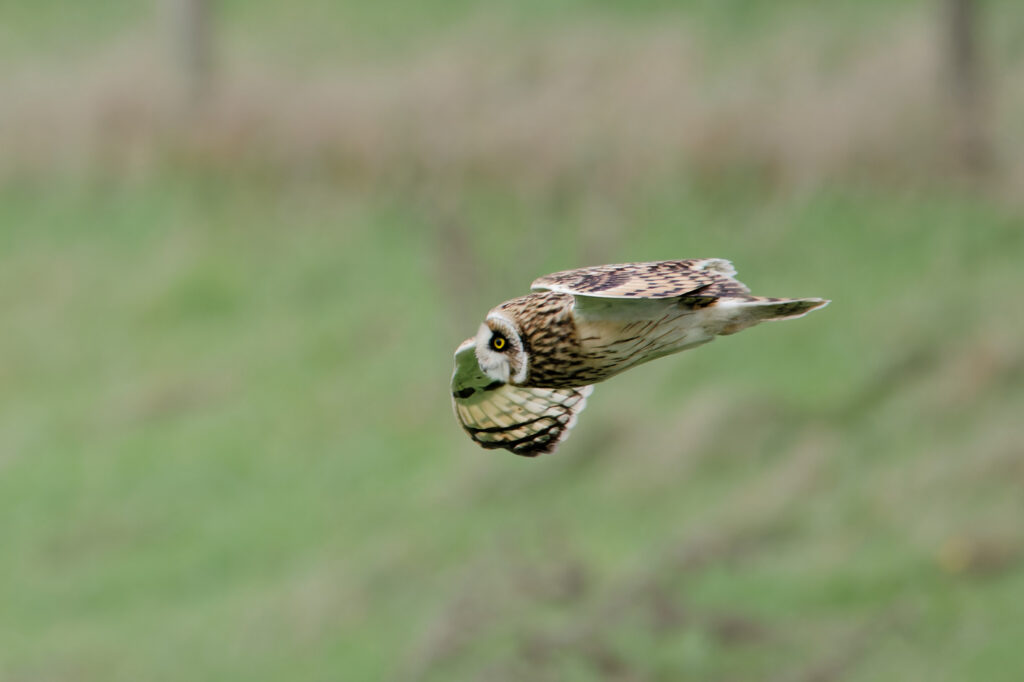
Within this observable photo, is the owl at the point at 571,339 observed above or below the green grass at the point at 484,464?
above

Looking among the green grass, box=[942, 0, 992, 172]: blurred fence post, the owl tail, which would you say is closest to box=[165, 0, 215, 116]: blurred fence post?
the green grass

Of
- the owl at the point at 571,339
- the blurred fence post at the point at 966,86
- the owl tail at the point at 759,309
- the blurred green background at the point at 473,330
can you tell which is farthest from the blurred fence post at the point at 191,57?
the owl tail at the point at 759,309

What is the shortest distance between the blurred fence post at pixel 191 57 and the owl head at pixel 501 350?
15.2 meters

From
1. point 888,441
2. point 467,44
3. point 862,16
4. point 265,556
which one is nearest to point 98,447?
point 265,556

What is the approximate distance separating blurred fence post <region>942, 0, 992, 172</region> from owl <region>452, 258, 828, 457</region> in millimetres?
9617

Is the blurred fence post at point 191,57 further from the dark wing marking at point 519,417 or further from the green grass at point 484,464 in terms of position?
the dark wing marking at point 519,417

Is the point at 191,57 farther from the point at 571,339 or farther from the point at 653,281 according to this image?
the point at 653,281

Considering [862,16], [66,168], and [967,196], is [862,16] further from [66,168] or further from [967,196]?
[66,168]

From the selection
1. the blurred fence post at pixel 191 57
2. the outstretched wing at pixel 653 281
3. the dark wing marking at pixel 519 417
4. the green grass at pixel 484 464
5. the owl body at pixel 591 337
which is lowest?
the green grass at pixel 484 464

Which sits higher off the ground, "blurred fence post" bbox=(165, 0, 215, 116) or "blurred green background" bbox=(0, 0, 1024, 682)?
"blurred fence post" bbox=(165, 0, 215, 116)

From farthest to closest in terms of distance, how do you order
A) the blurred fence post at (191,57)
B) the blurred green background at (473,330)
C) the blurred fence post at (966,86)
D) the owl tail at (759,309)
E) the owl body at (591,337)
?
the blurred fence post at (191,57) < the blurred fence post at (966,86) < the blurred green background at (473,330) < the owl body at (591,337) < the owl tail at (759,309)

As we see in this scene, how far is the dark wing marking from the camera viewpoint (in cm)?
307

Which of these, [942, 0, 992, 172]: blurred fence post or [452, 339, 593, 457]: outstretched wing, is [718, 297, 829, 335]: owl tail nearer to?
[452, 339, 593, 457]: outstretched wing

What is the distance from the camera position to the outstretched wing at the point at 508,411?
10.0 ft
